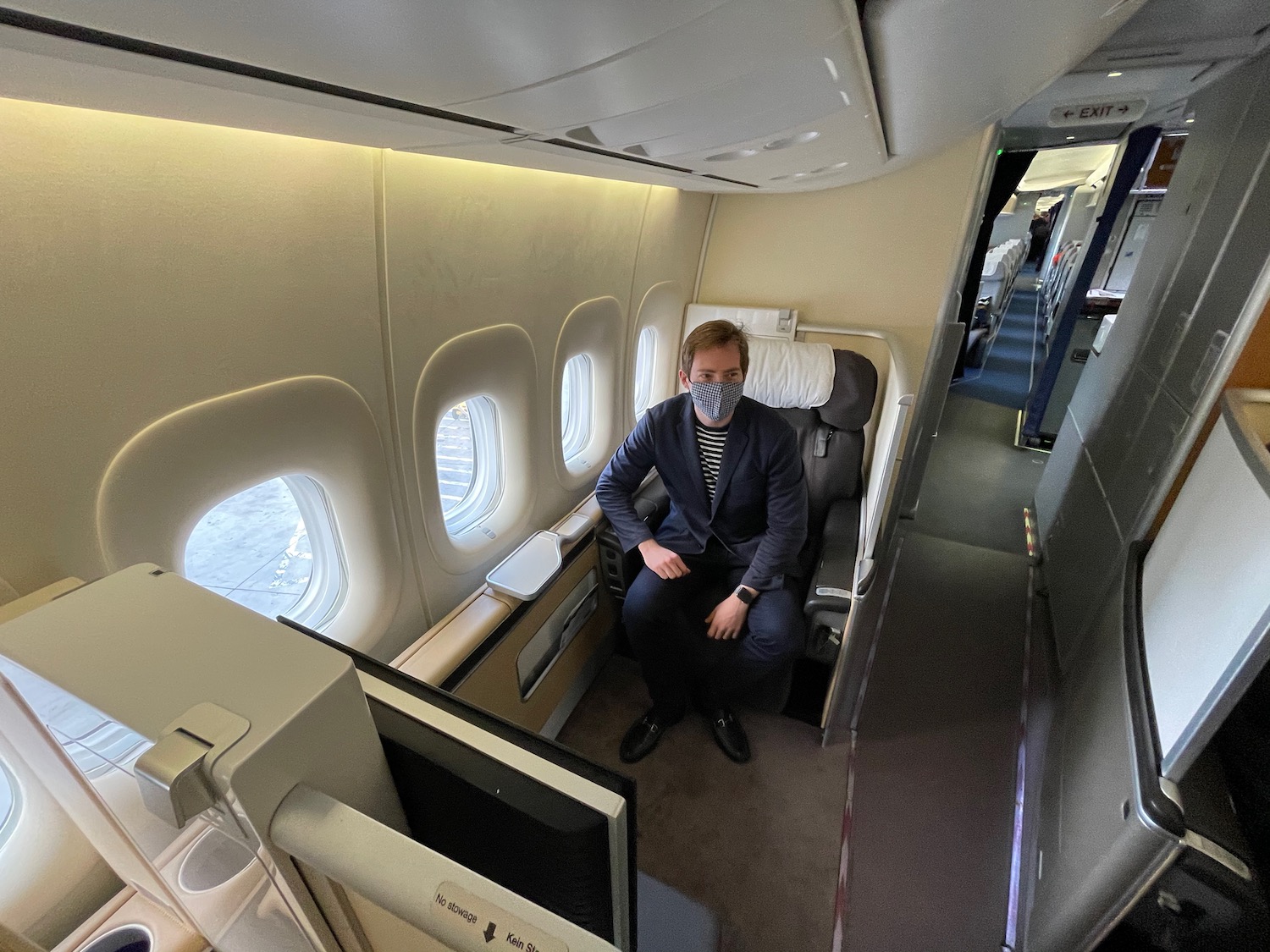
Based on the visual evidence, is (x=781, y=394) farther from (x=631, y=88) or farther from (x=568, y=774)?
(x=568, y=774)

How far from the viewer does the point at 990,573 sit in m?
3.55

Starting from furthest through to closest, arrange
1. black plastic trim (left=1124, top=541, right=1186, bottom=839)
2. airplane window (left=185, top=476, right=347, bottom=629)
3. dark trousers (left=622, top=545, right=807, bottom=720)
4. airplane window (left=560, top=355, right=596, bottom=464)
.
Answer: airplane window (left=560, top=355, right=596, bottom=464), dark trousers (left=622, top=545, right=807, bottom=720), airplane window (left=185, top=476, right=347, bottom=629), black plastic trim (left=1124, top=541, right=1186, bottom=839)

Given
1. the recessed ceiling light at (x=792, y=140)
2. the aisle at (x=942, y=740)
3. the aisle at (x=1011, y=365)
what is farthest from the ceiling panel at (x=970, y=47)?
the aisle at (x=1011, y=365)

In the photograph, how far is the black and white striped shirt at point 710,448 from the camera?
2312mm

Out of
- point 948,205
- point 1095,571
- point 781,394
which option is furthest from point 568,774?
point 948,205

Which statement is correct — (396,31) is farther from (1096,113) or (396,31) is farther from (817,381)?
(1096,113)

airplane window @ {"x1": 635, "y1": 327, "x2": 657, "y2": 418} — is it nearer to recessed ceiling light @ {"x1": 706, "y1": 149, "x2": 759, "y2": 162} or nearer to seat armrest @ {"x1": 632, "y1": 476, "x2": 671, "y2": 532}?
seat armrest @ {"x1": 632, "y1": 476, "x2": 671, "y2": 532}

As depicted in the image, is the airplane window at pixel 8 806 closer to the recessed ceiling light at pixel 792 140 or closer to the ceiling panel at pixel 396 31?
the ceiling panel at pixel 396 31

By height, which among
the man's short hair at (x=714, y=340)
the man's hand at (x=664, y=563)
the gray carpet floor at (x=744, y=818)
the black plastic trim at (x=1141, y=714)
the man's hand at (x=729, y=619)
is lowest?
the gray carpet floor at (x=744, y=818)

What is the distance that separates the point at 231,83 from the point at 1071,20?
1.13m

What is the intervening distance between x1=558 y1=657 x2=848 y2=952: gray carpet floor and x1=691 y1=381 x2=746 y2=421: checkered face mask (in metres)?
1.37

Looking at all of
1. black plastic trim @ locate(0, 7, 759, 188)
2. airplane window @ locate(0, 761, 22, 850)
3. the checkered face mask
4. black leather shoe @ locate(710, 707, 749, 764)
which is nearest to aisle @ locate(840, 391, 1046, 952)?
black leather shoe @ locate(710, 707, 749, 764)

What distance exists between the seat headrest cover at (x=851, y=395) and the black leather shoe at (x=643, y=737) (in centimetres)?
171

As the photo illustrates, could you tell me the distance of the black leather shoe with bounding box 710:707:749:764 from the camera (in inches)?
92.7
